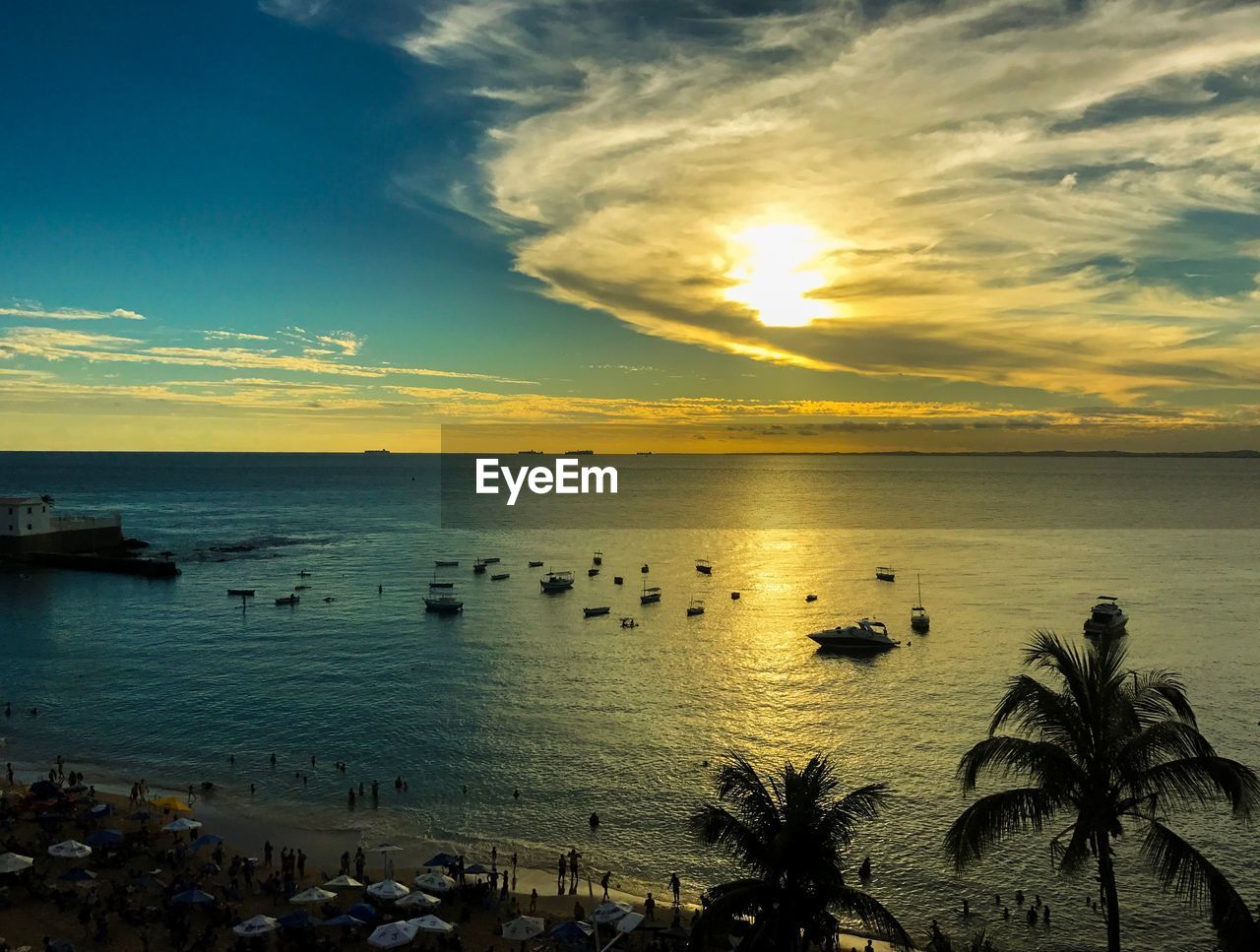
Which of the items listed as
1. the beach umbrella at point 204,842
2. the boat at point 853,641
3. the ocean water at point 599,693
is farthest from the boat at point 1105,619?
the beach umbrella at point 204,842

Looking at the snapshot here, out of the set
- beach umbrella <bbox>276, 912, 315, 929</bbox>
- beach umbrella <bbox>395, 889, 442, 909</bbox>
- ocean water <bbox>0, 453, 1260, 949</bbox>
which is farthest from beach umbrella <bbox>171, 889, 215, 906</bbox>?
ocean water <bbox>0, 453, 1260, 949</bbox>

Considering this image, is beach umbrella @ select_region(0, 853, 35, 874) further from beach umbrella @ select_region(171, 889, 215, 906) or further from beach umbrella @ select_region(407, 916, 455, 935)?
beach umbrella @ select_region(407, 916, 455, 935)

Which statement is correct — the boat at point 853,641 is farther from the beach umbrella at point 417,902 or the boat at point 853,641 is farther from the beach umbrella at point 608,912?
the beach umbrella at point 417,902

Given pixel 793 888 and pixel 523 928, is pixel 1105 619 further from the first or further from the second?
pixel 793 888

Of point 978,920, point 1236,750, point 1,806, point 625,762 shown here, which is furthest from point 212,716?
point 1236,750

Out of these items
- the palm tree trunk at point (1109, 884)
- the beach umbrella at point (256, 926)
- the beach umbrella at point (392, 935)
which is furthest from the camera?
the beach umbrella at point (256, 926)

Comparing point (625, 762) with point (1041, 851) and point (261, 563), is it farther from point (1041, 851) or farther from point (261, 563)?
point (261, 563)
